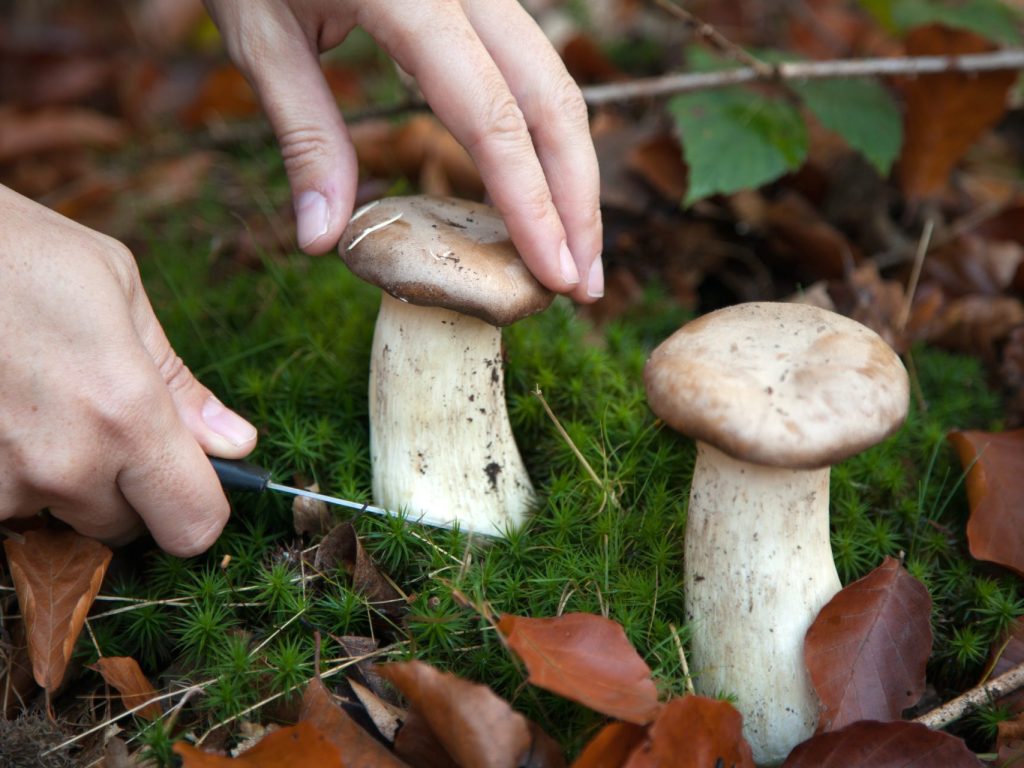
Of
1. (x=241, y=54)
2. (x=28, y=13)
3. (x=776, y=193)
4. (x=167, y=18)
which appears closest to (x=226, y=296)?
(x=241, y=54)

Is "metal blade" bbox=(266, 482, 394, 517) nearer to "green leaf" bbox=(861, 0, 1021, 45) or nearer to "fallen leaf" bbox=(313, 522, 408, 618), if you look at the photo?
"fallen leaf" bbox=(313, 522, 408, 618)

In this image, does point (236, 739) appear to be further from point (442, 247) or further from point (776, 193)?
point (776, 193)

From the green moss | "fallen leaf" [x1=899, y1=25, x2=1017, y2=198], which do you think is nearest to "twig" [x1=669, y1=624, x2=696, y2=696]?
the green moss

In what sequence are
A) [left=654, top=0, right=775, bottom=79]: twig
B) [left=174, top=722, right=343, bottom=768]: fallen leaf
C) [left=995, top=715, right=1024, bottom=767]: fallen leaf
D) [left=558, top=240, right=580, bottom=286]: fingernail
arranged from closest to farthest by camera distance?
1. [left=174, top=722, right=343, bottom=768]: fallen leaf
2. [left=995, top=715, right=1024, bottom=767]: fallen leaf
3. [left=558, top=240, right=580, bottom=286]: fingernail
4. [left=654, top=0, right=775, bottom=79]: twig

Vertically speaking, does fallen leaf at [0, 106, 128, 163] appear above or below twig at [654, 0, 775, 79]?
below

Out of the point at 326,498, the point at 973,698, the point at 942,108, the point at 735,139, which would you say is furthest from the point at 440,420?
the point at 942,108

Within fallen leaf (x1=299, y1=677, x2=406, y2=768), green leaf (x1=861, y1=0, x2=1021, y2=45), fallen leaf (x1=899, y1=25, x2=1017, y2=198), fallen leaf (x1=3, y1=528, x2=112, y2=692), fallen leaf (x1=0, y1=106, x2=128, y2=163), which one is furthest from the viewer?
fallen leaf (x1=0, y1=106, x2=128, y2=163)
